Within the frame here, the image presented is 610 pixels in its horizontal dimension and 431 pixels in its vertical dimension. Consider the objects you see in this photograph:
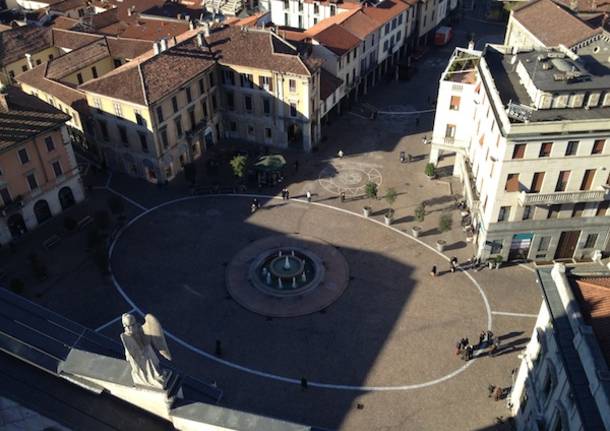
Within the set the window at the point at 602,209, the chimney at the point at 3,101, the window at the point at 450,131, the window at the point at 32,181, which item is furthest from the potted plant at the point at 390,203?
the chimney at the point at 3,101

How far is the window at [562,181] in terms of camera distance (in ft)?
173

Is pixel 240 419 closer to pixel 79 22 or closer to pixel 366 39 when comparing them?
pixel 366 39

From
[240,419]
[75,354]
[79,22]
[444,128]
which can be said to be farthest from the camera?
[79,22]

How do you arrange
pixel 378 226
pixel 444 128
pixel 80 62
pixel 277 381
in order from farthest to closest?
pixel 80 62
pixel 444 128
pixel 378 226
pixel 277 381

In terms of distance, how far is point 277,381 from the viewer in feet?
151

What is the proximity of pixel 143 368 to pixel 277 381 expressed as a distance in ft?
84.2

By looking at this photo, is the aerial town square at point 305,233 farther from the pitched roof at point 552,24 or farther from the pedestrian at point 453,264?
the pitched roof at point 552,24

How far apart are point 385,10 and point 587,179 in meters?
52.7

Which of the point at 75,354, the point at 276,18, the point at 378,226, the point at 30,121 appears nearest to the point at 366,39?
the point at 276,18

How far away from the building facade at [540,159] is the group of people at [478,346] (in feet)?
36.4

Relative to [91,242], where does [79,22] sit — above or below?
above

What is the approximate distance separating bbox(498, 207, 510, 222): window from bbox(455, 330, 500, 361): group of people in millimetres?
12325

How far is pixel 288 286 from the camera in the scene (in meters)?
55.8

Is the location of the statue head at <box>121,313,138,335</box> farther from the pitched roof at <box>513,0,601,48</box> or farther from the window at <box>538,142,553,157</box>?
the pitched roof at <box>513,0,601,48</box>
